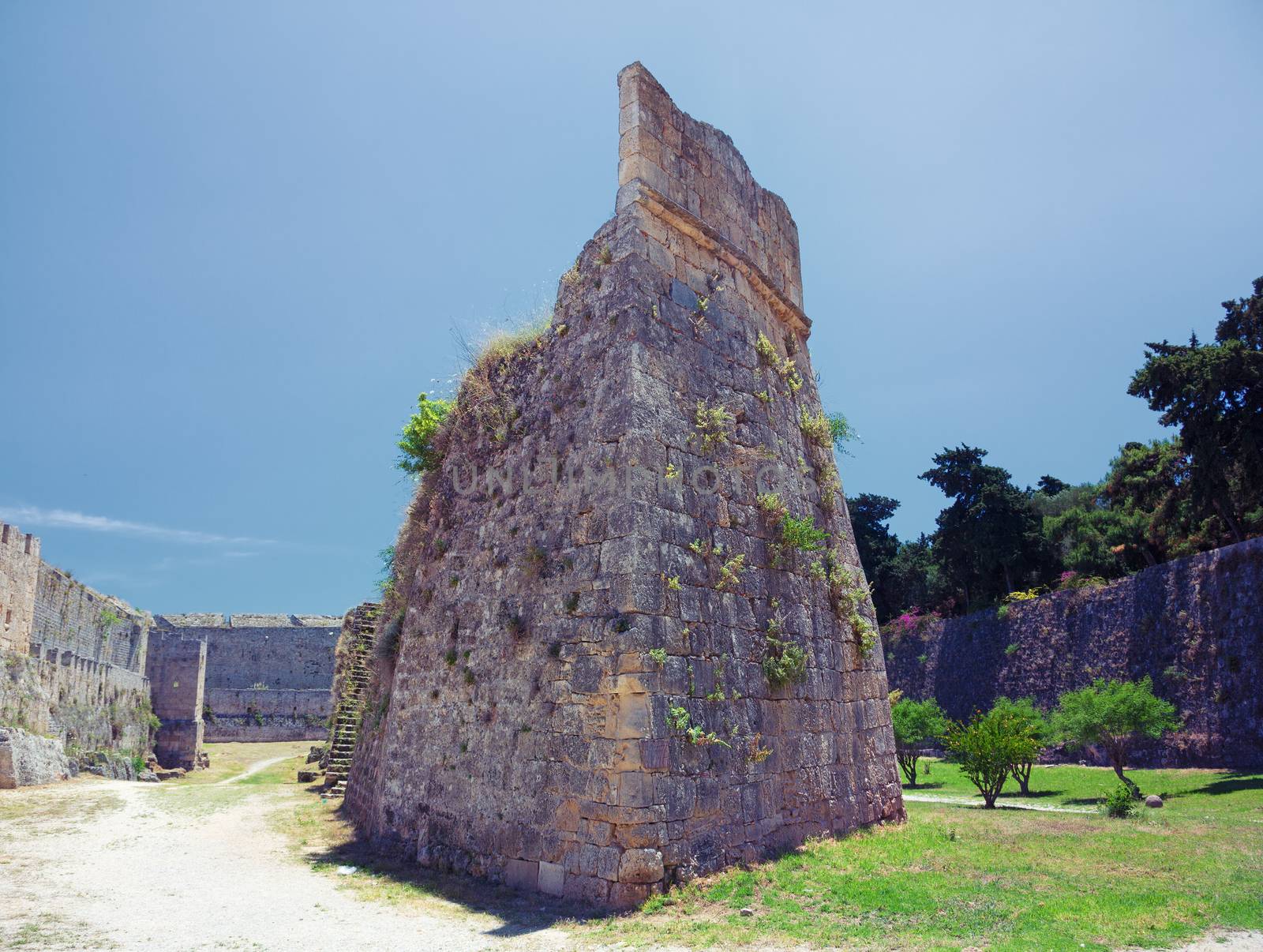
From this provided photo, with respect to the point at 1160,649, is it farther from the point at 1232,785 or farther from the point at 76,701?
the point at 76,701

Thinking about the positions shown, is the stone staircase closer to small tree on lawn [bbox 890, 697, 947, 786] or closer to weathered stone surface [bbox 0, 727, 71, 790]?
weathered stone surface [bbox 0, 727, 71, 790]

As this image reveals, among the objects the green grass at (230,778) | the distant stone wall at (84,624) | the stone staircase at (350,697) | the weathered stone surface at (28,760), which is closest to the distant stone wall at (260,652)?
the green grass at (230,778)

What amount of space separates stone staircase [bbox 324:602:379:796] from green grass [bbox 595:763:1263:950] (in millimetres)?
10055

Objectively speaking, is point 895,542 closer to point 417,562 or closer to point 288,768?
point 288,768

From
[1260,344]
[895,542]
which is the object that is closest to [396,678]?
[1260,344]

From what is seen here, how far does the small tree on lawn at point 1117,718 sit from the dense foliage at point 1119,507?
7.24m

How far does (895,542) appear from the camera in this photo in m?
44.4

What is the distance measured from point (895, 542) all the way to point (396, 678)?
128ft

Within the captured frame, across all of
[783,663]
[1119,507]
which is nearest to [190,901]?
[783,663]

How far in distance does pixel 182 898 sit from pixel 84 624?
17.9 meters

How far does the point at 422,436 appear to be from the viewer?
1171 cm

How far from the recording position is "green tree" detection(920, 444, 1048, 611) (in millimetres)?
34156

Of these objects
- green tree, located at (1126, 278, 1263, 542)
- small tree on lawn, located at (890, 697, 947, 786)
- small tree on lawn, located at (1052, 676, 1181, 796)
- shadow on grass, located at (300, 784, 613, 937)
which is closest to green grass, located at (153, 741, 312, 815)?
shadow on grass, located at (300, 784, 613, 937)

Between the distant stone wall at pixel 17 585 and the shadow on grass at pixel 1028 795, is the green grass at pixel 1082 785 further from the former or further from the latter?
the distant stone wall at pixel 17 585
